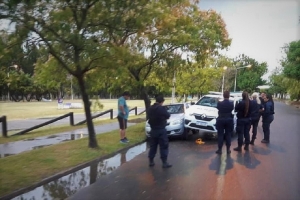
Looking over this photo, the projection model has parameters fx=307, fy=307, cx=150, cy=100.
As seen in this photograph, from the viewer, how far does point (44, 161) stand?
25.1ft

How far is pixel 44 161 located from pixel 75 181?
165 centimetres

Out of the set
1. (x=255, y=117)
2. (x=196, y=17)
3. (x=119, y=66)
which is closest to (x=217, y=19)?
(x=196, y=17)

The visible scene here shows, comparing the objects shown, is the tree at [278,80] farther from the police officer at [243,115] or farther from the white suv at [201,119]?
the police officer at [243,115]

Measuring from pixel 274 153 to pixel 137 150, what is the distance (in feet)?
13.8

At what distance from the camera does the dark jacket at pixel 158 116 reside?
7.32 meters

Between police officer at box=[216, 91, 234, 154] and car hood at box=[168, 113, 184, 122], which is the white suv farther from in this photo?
police officer at box=[216, 91, 234, 154]

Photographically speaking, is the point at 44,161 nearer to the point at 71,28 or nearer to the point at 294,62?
the point at 71,28

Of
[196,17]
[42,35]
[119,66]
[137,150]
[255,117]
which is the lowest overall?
[137,150]

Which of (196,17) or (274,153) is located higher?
(196,17)

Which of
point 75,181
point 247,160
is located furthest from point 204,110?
point 75,181

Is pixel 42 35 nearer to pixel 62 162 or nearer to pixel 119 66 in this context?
pixel 119 66

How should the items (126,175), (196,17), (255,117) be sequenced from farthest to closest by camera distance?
(196,17) < (255,117) < (126,175)

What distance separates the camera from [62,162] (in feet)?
25.1

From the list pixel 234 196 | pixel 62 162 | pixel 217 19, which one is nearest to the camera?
pixel 234 196
